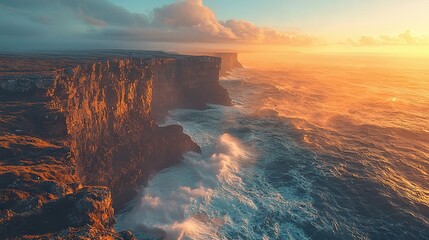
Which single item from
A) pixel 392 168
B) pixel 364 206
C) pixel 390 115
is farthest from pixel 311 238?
pixel 390 115

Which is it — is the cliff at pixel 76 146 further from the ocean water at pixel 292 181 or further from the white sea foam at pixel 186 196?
the ocean water at pixel 292 181

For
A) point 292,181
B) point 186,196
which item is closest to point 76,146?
point 186,196

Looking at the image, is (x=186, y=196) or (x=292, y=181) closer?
(x=186, y=196)

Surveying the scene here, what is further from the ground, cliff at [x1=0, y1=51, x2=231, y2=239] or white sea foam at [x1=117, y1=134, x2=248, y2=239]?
cliff at [x1=0, y1=51, x2=231, y2=239]

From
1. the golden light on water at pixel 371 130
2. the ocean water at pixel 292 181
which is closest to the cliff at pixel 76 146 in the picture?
the ocean water at pixel 292 181

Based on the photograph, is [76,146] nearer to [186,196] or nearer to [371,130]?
[186,196]

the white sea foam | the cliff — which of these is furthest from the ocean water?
the cliff

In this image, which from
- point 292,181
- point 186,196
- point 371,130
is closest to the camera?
point 186,196

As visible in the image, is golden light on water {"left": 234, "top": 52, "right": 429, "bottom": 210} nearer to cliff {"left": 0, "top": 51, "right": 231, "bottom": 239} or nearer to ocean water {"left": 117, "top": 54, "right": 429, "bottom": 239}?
ocean water {"left": 117, "top": 54, "right": 429, "bottom": 239}
